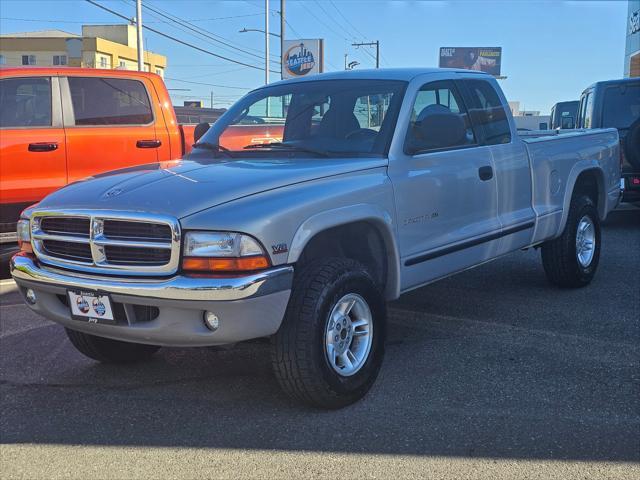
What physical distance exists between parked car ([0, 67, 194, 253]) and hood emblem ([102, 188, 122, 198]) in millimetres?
3418

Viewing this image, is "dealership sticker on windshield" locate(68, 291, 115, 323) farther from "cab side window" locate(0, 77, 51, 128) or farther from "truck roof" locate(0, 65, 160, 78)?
"truck roof" locate(0, 65, 160, 78)

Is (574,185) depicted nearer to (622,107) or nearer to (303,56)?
(622,107)

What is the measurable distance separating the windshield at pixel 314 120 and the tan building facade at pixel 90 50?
49.4 m

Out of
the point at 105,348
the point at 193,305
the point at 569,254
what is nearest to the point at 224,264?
the point at 193,305

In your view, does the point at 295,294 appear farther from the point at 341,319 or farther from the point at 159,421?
the point at 159,421

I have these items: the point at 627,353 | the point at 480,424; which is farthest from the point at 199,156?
the point at 627,353

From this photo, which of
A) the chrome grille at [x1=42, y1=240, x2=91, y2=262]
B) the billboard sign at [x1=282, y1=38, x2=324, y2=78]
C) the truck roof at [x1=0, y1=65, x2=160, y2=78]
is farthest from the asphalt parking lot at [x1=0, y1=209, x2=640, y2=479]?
the billboard sign at [x1=282, y1=38, x2=324, y2=78]

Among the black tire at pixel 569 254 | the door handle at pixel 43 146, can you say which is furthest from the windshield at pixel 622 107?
the door handle at pixel 43 146

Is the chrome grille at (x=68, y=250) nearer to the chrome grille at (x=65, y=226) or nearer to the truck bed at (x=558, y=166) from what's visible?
the chrome grille at (x=65, y=226)

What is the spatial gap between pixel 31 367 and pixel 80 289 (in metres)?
1.33

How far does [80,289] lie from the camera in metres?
3.39

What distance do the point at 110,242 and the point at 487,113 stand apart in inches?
119

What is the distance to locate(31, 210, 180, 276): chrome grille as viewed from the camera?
319 cm

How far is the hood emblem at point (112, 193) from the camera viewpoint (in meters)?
3.46
